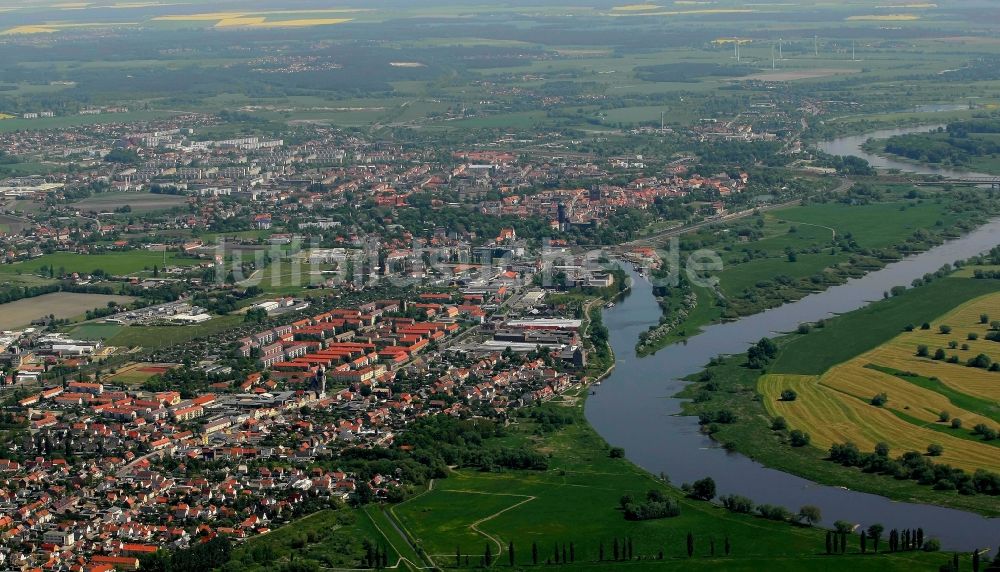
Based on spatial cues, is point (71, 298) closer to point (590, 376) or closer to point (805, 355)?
point (590, 376)

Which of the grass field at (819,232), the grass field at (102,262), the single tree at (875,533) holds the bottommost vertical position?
the grass field at (102,262)

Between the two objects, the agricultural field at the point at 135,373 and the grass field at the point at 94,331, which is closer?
the agricultural field at the point at 135,373

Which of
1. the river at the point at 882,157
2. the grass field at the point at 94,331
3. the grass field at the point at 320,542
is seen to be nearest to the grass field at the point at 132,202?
the grass field at the point at 94,331

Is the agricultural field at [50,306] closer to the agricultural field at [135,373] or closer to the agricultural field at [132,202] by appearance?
the agricultural field at [135,373]

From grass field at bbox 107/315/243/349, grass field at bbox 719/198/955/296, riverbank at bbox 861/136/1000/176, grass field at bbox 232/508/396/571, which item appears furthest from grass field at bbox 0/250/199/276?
riverbank at bbox 861/136/1000/176

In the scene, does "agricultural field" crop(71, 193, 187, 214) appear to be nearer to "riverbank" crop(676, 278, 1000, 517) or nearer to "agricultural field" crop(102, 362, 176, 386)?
"agricultural field" crop(102, 362, 176, 386)

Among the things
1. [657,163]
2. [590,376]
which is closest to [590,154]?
[657,163]
